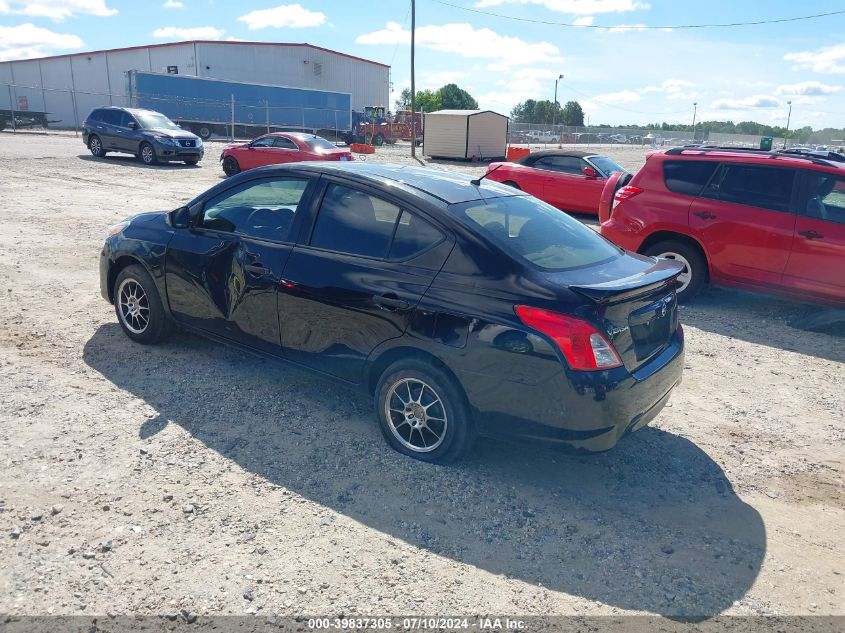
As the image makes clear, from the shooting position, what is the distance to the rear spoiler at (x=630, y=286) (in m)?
3.28

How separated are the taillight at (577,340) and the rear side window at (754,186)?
15.6 feet

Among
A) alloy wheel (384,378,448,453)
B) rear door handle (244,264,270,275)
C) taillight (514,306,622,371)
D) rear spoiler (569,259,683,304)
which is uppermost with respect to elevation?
rear spoiler (569,259,683,304)

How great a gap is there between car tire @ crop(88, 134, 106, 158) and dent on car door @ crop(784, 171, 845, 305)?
2263 cm

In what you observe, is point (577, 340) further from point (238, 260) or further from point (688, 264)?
point (688, 264)

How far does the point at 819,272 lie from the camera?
21.6ft

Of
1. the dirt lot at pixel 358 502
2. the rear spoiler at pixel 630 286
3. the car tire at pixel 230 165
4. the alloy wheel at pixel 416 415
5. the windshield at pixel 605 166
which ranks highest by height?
the windshield at pixel 605 166

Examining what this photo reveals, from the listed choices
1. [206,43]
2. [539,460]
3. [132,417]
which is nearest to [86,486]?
[132,417]

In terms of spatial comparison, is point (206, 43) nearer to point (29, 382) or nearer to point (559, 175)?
point (559, 175)

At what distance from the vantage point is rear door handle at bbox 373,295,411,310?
12.1ft

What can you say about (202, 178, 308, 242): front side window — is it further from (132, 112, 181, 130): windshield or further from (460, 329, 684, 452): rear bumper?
(132, 112, 181, 130): windshield

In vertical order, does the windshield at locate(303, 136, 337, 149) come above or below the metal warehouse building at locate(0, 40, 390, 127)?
below

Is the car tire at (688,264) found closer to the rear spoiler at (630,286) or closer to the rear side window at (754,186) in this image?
the rear side window at (754,186)

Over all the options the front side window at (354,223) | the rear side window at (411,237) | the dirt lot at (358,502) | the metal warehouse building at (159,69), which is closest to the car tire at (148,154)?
the dirt lot at (358,502)

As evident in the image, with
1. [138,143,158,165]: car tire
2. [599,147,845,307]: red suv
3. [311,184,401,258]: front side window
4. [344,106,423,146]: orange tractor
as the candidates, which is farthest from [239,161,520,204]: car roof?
[344,106,423,146]: orange tractor
